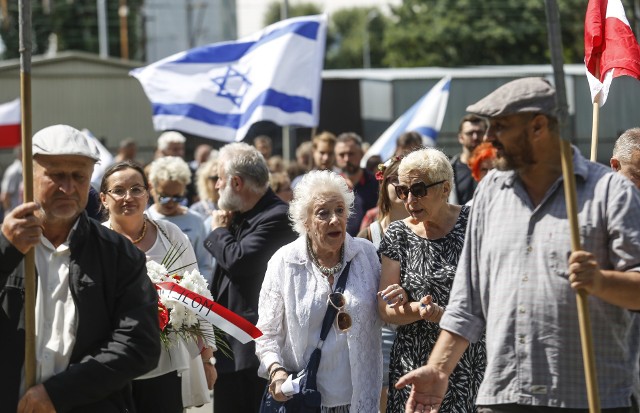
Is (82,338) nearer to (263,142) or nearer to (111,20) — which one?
(263,142)

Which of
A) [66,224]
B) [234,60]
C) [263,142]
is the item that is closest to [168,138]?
[263,142]

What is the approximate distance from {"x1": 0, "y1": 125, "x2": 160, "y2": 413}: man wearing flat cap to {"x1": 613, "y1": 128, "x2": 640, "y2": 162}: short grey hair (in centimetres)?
295

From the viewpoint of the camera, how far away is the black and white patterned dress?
627 centimetres

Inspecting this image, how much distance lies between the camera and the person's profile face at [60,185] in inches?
181

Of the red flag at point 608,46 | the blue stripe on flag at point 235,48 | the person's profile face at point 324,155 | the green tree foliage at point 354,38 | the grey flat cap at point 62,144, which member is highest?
the green tree foliage at point 354,38

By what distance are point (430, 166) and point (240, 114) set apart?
534 centimetres

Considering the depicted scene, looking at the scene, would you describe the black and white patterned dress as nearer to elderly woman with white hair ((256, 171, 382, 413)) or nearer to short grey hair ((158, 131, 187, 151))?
elderly woman with white hair ((256, 171, 382, 413))

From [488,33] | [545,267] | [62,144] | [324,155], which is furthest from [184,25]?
[545,267]

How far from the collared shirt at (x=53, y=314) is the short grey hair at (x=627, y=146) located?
10.4 ft

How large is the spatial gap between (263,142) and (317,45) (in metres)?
4.28

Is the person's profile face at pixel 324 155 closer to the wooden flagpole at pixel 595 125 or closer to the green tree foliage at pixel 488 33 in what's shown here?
the wooden flagpole at pixel 595 125

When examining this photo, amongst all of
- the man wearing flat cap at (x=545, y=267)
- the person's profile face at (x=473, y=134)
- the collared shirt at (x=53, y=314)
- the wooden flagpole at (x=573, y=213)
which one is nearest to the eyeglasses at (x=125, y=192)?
the collared shirt at (x=53, y=314)

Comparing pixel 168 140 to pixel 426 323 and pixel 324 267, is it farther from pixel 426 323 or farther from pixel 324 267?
pixel 426 323

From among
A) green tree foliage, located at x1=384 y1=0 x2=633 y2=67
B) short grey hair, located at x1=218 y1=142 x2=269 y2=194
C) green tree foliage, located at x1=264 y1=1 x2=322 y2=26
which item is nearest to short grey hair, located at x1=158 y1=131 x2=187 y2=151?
short grey hair, located at x1=218 y1=142 x2=269 y2=194
